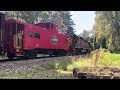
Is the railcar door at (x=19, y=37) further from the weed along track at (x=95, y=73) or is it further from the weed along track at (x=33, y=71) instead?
the weed along track at (x=95, y=73)

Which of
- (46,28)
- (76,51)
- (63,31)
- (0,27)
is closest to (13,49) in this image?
(0,27)

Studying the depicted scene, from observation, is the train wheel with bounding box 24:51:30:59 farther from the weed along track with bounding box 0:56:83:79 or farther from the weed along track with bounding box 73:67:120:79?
the weed along track with bounding box 73:67:120:79

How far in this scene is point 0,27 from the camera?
16969mm

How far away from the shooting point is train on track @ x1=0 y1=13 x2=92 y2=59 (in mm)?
17203

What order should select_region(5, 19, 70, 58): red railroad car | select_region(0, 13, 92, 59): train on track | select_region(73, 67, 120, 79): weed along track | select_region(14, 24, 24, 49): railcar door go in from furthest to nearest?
select_region(14, 24, 24, 49): railcar door, select_region(5, 19, 70, 58): red railroad car, select_region(0, 13, 92, 59): train on track, select_region(73, 67, 120, 79): weed along track

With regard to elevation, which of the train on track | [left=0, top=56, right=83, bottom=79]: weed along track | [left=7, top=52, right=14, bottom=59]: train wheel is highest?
the train on track

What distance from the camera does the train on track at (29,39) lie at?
17203mm

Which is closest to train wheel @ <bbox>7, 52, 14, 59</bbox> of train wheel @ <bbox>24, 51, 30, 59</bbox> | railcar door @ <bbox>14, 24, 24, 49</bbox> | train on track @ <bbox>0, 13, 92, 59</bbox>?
train on track @ <bbox>0, 13, 92, 59</bbox>

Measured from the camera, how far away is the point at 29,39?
1888 cm

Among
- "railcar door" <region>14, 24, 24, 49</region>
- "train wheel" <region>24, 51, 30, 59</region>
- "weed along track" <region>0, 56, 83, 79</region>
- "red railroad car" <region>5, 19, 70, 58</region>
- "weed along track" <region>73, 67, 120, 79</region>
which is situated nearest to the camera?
"weed along track" <region>73, 67, 120, 79</region>

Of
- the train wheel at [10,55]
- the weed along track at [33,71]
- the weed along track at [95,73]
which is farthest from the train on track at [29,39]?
the weed along track at [95,73]

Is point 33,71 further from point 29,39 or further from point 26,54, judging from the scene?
point 29,39

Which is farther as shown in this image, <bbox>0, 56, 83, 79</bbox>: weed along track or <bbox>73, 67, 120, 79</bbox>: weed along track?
<bbox>0, 56, 83, 79</bbox>: weed along track
